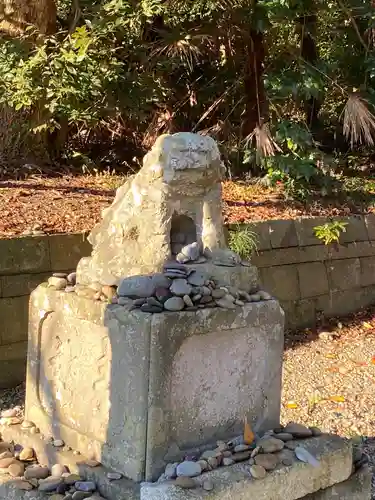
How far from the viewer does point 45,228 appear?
4746 mm

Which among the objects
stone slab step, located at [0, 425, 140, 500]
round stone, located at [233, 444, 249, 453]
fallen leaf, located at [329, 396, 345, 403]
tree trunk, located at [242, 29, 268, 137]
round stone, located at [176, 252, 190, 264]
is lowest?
fallen leaf, located at [329, 396, 345, 403]

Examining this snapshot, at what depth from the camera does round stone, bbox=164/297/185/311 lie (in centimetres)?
233

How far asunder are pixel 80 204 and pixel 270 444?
10.9ft

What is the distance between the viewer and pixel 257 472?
232 cm

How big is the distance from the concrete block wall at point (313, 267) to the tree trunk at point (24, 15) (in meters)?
2.96

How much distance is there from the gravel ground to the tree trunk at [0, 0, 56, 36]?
12.0 feet

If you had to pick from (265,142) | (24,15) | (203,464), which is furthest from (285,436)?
(24,15)

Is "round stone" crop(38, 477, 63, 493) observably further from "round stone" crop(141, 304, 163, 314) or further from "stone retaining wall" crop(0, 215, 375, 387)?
"stone retaining wall" crop(0, 215, 375, 387)

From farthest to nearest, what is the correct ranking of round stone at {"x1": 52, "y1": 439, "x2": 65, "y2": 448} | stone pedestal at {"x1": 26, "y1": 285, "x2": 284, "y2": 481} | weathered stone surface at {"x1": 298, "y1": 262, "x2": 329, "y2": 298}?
weathered stone surface at {"x1": 298, "y1": 262, "x2": 329, "y2": 298} → round stone at {"x1": 52, "y1": 439, "x2": 65, "y2": 448} → stone pedestal at {"x1": 26, "y1": 285, "x2": 284, "y2": 481}

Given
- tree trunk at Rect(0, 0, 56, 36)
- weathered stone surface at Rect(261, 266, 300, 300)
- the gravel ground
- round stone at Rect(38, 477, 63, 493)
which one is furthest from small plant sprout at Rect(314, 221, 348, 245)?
round stone at Rect(38, 477, 63, 493)

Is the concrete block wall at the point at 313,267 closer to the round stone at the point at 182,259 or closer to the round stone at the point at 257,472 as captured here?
the round stone at the point at 182,259

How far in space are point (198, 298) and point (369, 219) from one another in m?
4.27

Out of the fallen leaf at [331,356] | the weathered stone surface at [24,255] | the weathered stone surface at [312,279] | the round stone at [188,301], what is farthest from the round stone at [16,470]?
the weathered stone surface at [312,279]

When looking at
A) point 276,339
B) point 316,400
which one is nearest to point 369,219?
point 316,400
